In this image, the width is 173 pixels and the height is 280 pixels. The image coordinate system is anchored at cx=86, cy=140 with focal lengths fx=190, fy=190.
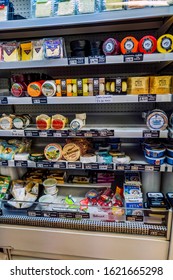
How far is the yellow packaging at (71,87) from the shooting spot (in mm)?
1283

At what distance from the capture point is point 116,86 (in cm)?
124

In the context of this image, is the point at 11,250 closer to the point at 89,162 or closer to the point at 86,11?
the point at 89,162

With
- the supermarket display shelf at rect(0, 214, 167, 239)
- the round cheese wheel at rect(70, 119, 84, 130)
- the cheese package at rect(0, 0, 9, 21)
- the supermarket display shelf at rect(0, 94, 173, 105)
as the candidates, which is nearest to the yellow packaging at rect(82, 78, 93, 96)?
the supermarket display shelf at rect(0, 94, 173, 105)

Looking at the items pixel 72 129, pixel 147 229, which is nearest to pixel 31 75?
pixel 72 129

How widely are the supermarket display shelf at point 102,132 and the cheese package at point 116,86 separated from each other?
255mm

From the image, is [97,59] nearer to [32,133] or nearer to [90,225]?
[32,133]

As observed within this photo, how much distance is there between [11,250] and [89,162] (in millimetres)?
950

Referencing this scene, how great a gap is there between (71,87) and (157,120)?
0.62 metres

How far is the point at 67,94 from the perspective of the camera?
4.28 feet

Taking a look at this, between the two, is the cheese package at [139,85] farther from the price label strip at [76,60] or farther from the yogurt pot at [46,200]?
the yogurt pot at [46,200]

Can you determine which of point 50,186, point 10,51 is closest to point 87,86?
point 10,51

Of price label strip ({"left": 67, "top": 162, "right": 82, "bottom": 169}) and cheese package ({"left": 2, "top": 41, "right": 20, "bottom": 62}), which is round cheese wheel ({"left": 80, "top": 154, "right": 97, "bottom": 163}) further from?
cheese package ({"left": 2, "top": 41, "right": 20, "bottom": 62})

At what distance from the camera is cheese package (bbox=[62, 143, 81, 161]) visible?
1.46 m

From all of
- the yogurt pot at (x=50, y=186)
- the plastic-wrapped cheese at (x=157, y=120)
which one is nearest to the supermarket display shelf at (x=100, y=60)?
the plastic-wrapped cheese at (x=157, y=120)
